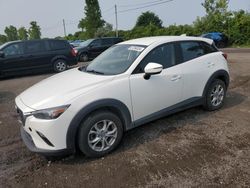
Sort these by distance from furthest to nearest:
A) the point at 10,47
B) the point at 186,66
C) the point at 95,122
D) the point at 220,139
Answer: the point at 10,47 < the point at 186,66 < the point at 220,139 < the point at 95,122

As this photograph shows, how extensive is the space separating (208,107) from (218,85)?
500mm

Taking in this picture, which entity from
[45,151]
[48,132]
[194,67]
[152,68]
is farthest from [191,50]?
[45,151]

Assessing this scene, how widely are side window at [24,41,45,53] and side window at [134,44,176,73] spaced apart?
842cm

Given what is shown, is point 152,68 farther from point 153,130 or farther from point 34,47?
point 34,47

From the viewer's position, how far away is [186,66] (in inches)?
180

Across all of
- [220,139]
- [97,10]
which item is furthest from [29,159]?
[97,10]

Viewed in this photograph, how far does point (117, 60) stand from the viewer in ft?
14.3

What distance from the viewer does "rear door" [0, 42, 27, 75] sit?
11.0 m

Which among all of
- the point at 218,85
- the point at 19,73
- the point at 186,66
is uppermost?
the point at 186,66

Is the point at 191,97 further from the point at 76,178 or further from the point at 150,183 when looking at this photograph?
the point at 76,178

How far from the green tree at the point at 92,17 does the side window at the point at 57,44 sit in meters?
30.3

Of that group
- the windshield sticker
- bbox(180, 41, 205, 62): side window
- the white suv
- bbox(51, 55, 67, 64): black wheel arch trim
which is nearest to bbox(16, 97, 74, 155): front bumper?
the white suv

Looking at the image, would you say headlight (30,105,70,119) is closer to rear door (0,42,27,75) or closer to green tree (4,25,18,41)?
rear door (0,42,27,75)

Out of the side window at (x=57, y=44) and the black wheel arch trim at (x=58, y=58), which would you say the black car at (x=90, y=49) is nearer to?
the side window at (x=57, y=44)
